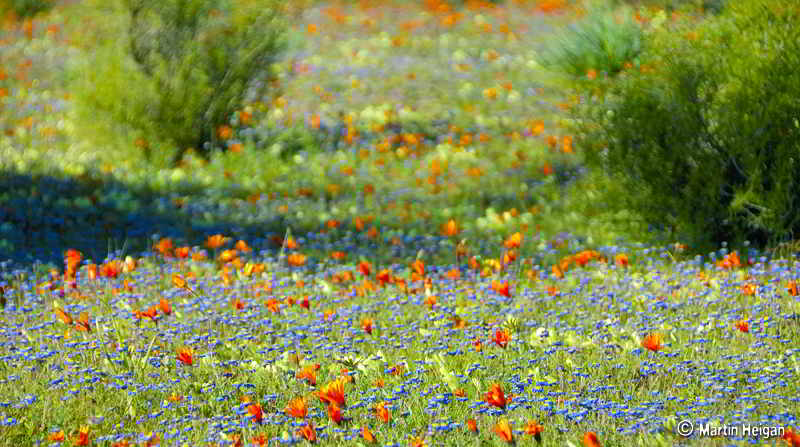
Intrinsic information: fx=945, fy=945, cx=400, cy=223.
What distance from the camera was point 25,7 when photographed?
19.5m

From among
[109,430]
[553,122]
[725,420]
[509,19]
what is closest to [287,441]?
[109,430]

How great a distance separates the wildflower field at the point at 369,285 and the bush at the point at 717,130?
0.55 ft

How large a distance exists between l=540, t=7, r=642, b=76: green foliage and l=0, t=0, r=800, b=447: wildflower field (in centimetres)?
4

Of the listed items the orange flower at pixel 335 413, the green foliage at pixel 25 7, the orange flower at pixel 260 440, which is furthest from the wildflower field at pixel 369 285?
the green foliage at pixel 25 7

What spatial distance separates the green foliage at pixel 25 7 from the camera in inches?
753

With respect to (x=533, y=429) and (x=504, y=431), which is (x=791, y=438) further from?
(x=504, y=431)

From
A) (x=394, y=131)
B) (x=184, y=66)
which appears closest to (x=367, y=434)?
(x=184, y=66)

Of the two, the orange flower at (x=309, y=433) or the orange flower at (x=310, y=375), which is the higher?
the orange flower at (x=309, y=433)

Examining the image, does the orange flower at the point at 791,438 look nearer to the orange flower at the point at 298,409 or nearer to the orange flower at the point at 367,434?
the orange flower at the point at 367,434

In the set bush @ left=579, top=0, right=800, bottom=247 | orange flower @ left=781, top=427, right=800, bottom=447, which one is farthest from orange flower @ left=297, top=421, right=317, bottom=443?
bush @ left=579, top=0, right=800, bottom=247

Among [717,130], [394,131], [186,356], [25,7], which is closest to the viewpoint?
[186,356]

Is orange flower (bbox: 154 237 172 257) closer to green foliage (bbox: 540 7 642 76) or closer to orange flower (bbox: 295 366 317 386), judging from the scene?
orange flower (bbox: 295 366 317 386)

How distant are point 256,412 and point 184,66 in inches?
305

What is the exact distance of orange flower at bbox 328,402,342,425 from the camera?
373 cm
